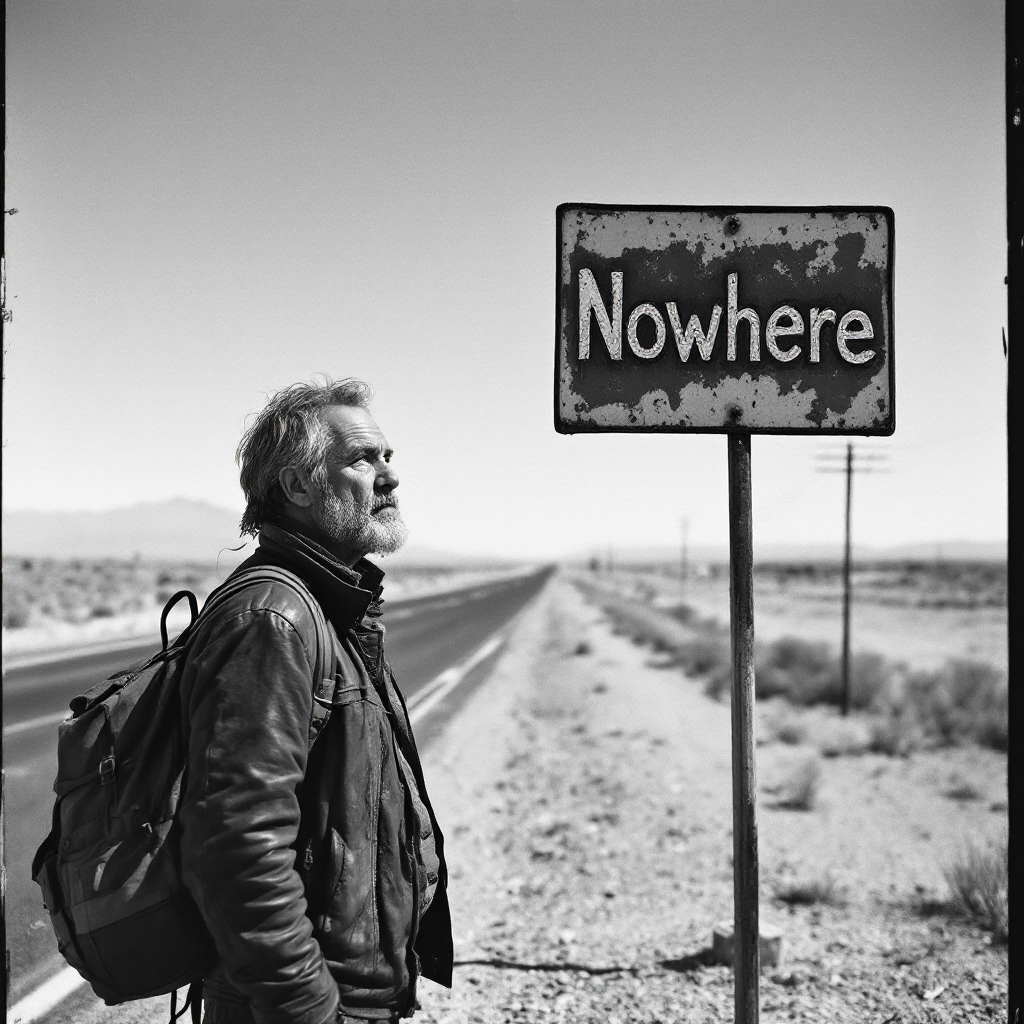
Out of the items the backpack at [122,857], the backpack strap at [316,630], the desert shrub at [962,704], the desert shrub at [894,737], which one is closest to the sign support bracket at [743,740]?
the backpack strap at [316,630]

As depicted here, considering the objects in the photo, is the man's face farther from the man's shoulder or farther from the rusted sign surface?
the rusted sign surface

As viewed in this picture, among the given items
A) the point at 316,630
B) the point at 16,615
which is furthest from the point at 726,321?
the point at 16,615

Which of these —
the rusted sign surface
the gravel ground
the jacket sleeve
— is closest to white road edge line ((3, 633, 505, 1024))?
the gravel ground

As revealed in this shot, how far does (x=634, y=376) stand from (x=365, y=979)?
155cm

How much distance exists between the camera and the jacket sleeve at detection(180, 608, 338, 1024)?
163 cm

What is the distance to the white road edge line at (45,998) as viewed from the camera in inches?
133

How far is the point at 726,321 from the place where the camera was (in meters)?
2.23

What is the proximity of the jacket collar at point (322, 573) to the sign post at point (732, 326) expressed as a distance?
67 cm

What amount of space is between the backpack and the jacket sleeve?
0.05 m

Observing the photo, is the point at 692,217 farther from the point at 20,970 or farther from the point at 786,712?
the point at 786,712

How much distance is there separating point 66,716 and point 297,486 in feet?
8.77

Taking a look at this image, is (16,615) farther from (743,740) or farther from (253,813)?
(743,740)
